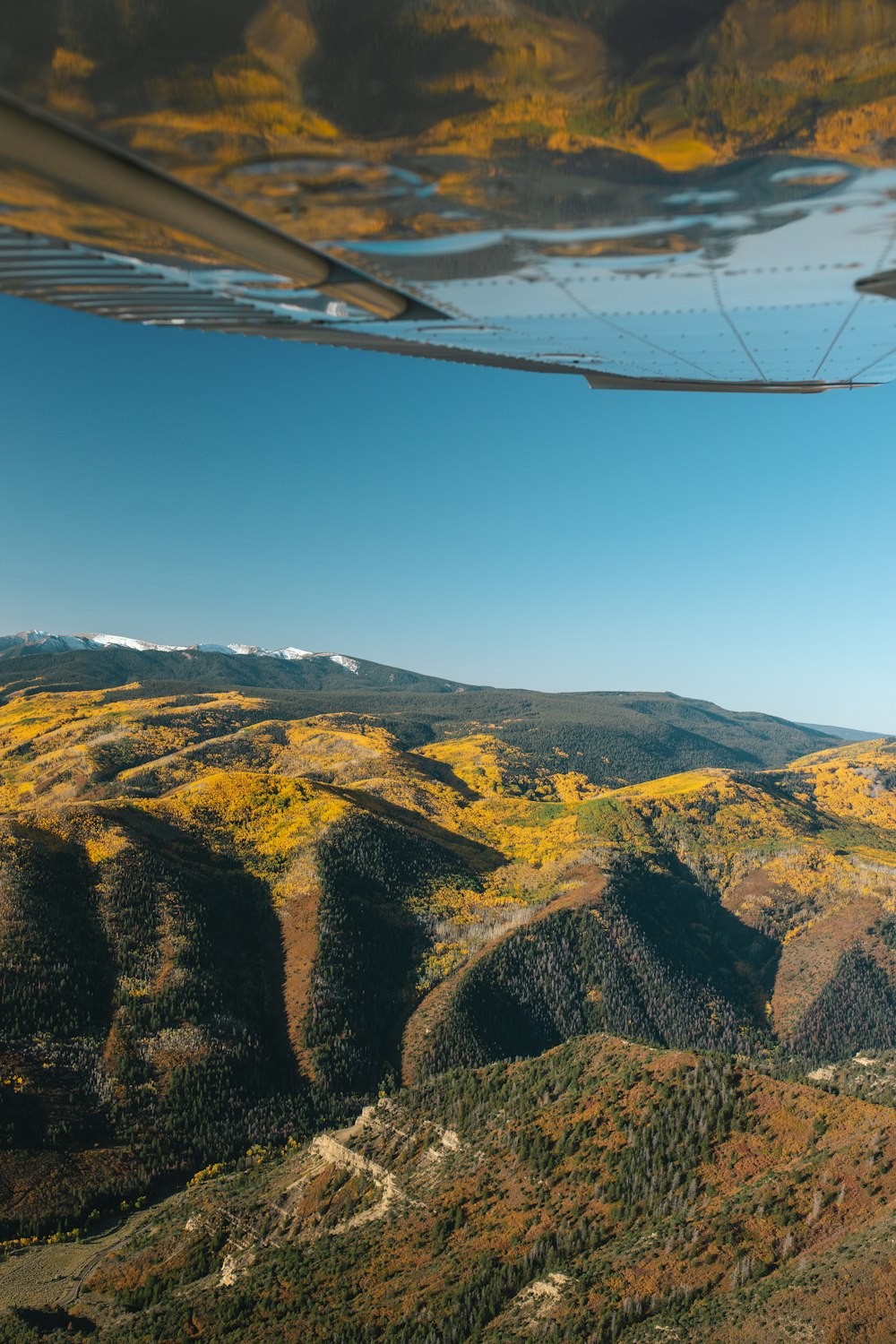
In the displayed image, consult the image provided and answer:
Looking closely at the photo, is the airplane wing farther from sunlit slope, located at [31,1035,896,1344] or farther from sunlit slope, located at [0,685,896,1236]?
sunlit slope, located at [0,685,896,1236]

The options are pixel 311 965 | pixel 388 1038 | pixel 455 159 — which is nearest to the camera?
pixel 455 159

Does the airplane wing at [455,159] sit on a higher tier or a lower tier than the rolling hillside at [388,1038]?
higher

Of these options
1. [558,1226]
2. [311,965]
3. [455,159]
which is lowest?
[558,1226]

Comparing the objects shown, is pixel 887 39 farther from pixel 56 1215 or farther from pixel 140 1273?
pixel 56 1215

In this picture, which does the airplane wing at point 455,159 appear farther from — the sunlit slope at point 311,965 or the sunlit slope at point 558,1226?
the sunlit slope at point 311,965

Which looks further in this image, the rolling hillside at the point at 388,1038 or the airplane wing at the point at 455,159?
the rolling hillside at the point at 388,1038

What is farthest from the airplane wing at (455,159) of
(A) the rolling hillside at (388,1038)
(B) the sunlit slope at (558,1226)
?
(B) the sunlit slope at (558,1226)

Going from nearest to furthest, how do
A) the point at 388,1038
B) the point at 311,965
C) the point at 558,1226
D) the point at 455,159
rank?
1. the point at 455,159
2. the point at 558,1226
3. the point at 388,1038
4. the point at 311,965

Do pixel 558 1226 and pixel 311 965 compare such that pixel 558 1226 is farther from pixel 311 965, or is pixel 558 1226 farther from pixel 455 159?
pixel 455 159

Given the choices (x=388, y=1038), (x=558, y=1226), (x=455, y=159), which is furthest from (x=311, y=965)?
(x=455, y=159)
